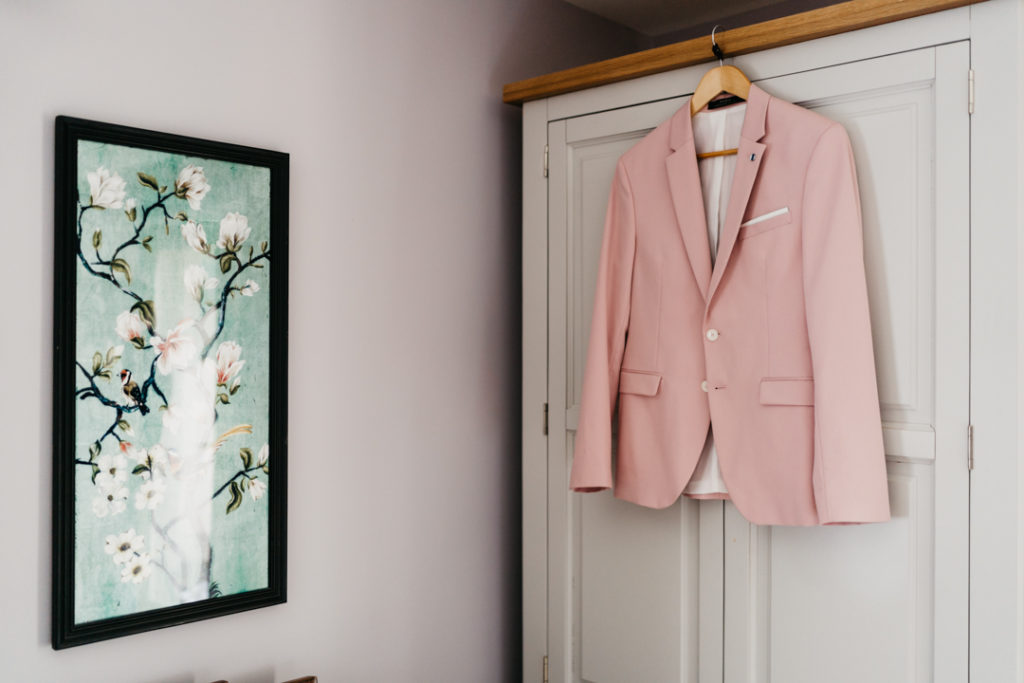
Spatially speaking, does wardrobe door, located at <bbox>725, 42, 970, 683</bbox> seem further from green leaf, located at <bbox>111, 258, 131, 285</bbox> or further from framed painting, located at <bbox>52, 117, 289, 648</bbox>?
green leaf, located at <bbox>111, 258, 131, 285</bbox>

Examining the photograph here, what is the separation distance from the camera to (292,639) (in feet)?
6.40

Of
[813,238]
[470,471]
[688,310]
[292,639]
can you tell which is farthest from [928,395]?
[292,639]

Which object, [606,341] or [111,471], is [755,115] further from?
[111,471]

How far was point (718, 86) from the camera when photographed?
1894 millimetres

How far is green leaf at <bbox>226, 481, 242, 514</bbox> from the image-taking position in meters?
1.81

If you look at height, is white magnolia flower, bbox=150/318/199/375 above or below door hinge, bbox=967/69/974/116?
below

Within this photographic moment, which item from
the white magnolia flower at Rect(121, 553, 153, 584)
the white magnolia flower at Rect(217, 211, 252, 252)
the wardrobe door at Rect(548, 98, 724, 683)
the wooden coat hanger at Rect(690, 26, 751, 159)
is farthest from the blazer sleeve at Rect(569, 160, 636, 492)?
the white magnolia flower at Rect(121, 553, 153, 584)

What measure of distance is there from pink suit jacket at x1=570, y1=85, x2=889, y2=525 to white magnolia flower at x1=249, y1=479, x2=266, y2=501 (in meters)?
0.72

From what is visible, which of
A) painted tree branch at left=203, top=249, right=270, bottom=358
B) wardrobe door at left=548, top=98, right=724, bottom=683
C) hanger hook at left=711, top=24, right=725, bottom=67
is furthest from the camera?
wardrobe door at left=548, top=98, right=724, bottom=683

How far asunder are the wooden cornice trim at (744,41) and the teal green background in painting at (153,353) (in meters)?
0.82

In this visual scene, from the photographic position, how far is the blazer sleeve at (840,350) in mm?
1623

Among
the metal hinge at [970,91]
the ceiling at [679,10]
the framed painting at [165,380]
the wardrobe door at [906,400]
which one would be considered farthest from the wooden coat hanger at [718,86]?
the framed painting at [165,380]

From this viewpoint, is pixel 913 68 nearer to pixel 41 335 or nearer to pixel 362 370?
pixel 362 370

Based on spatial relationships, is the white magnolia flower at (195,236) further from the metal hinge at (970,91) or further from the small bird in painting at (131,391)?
the metal hinge at (970,91)
